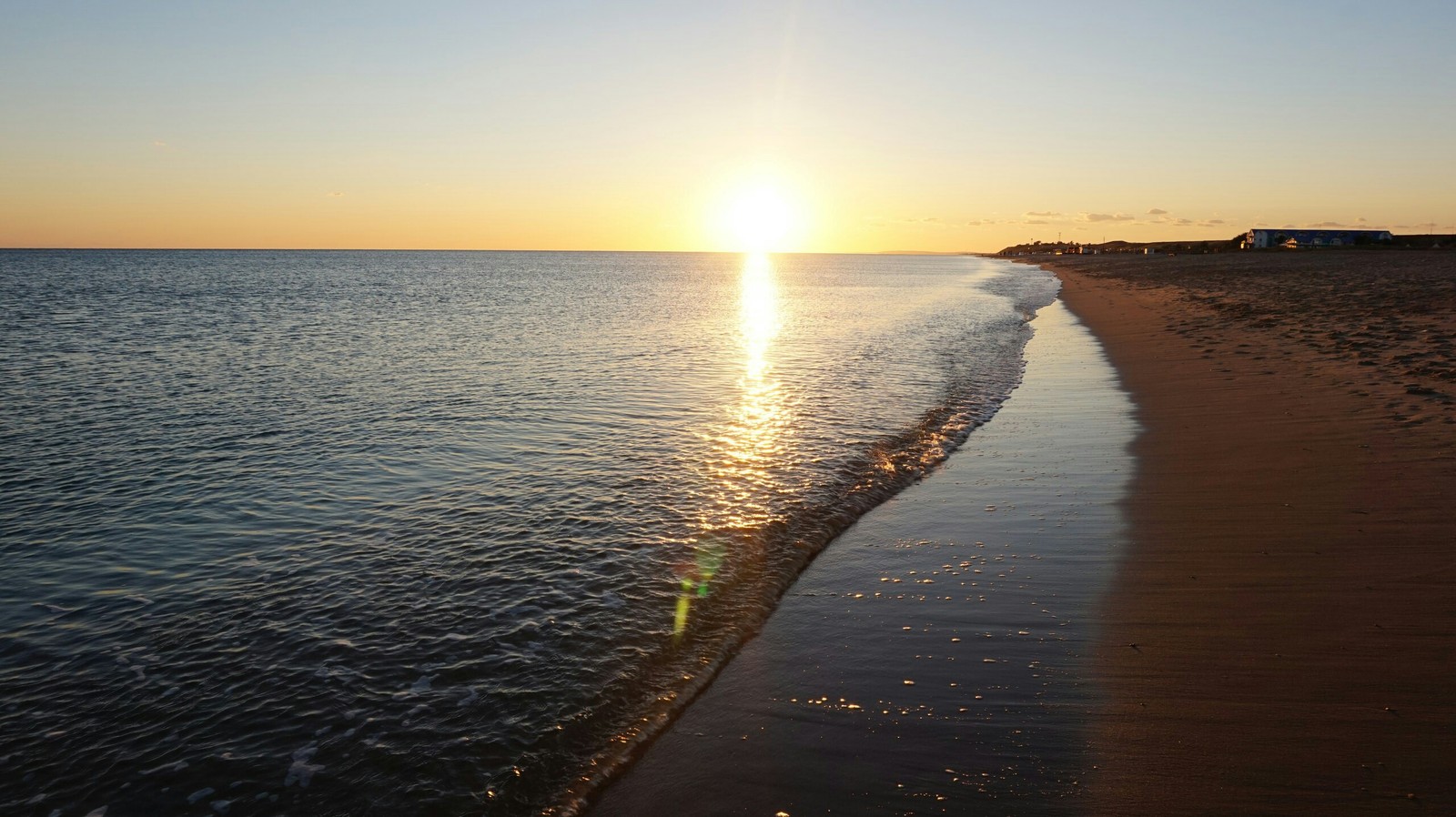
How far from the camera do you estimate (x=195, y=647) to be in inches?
310

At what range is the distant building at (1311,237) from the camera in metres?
130

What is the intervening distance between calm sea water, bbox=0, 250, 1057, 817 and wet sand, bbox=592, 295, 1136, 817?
57 cm

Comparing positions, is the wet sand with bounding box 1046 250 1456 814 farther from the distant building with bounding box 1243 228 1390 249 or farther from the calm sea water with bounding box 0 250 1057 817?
the distant building with bounding box 1243 228 1390 249

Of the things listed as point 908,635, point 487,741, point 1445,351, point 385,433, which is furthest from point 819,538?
point 1445,351

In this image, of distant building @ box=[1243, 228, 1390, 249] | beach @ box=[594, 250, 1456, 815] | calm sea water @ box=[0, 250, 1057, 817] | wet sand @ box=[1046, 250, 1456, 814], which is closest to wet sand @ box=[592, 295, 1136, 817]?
beach @ box=[594, 250, 1456, 815]

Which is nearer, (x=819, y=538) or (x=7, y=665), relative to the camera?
(x=7, y=665)

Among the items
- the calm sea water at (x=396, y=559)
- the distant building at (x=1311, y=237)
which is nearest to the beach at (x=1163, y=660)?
the calm sea water at (x=396, y=559)

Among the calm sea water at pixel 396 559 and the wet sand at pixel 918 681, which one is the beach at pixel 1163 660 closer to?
the wet sand at pixel 918 681

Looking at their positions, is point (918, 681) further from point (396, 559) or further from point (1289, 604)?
point (396, 559)

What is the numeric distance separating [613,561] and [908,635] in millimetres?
3951

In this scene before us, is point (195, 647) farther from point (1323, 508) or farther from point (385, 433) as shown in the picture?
point (1323, 508)

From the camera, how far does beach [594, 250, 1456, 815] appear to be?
5.26 metres

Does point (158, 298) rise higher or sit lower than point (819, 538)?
higher

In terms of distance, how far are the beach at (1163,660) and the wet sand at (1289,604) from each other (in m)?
0.03
